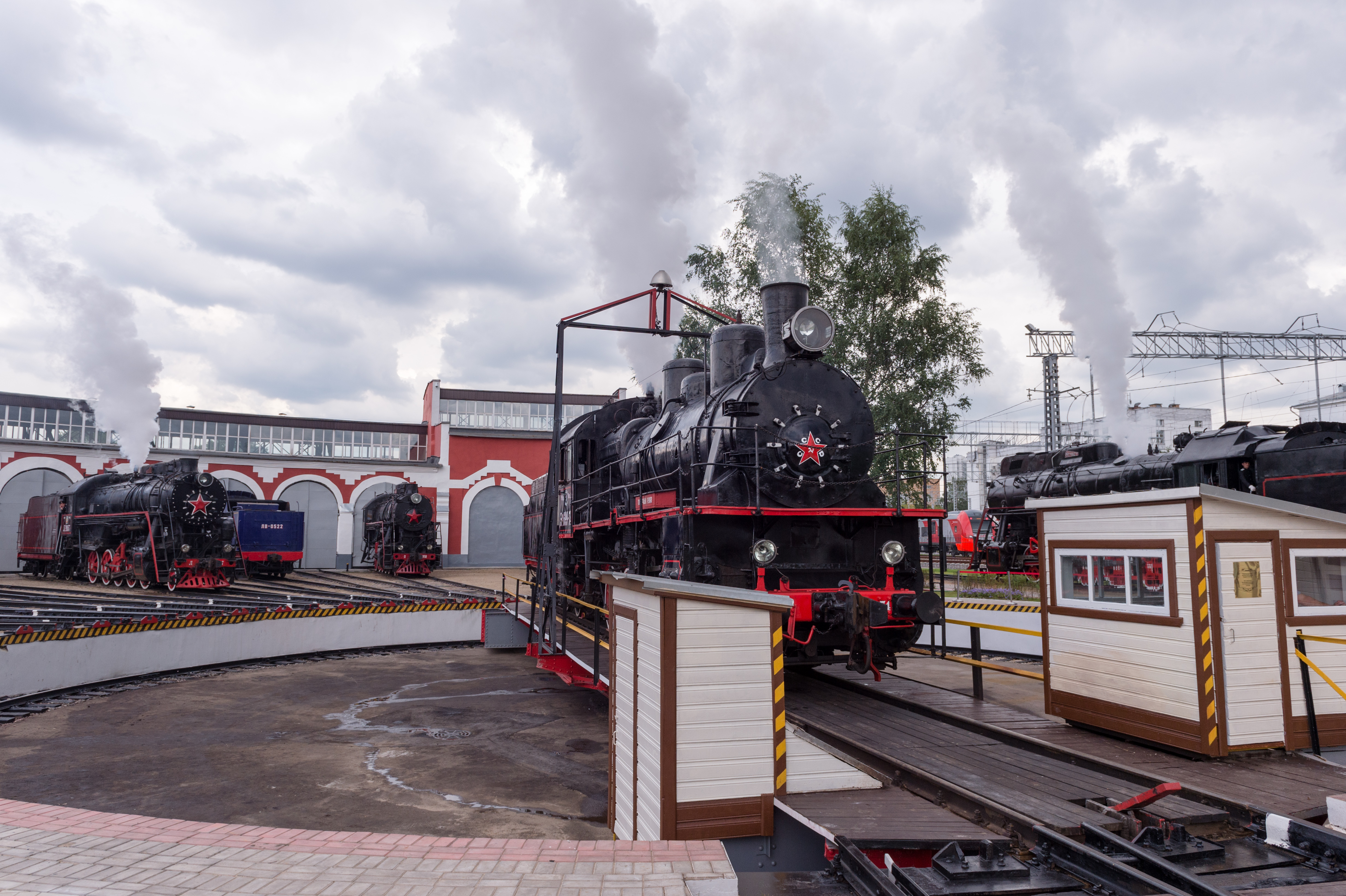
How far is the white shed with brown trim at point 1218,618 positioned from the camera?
18.4 ft

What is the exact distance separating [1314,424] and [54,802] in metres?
17.5

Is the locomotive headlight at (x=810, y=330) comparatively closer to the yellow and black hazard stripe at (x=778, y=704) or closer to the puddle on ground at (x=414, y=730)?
the yellow and black hazard stripe at (x=778, y=704)

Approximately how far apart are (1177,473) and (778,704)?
1399cm

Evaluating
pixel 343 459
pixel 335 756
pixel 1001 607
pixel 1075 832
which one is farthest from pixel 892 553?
pixel 343 459

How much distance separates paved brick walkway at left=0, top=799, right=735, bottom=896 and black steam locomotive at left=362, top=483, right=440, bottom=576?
79.5ft

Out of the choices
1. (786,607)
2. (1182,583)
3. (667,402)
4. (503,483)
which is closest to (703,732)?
(786,607)

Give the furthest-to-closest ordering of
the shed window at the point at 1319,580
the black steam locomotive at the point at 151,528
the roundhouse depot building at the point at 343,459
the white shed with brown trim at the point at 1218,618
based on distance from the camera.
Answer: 1. the roundhouse depot building at the point at 343,459
2. the black steam locomotive at the point at 151,528
3. the shed window at the point at 1319,580
4. the white shed with brown trim at the point at 1218,618

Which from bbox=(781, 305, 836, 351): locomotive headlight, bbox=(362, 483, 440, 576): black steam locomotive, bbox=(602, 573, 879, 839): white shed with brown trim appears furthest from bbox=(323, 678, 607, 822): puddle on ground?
bbox=(362, 483, 440, 576): black steam locomotive

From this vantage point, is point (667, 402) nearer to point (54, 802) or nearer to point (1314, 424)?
point (54, 802)

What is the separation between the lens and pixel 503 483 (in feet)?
117

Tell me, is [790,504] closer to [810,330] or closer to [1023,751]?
[810,330]

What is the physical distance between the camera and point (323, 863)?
163 inches

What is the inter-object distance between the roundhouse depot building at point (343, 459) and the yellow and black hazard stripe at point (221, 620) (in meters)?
14.7

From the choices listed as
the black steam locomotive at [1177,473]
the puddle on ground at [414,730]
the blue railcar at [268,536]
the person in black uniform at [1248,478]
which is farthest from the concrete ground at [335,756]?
the blue railcar at [268,536]
